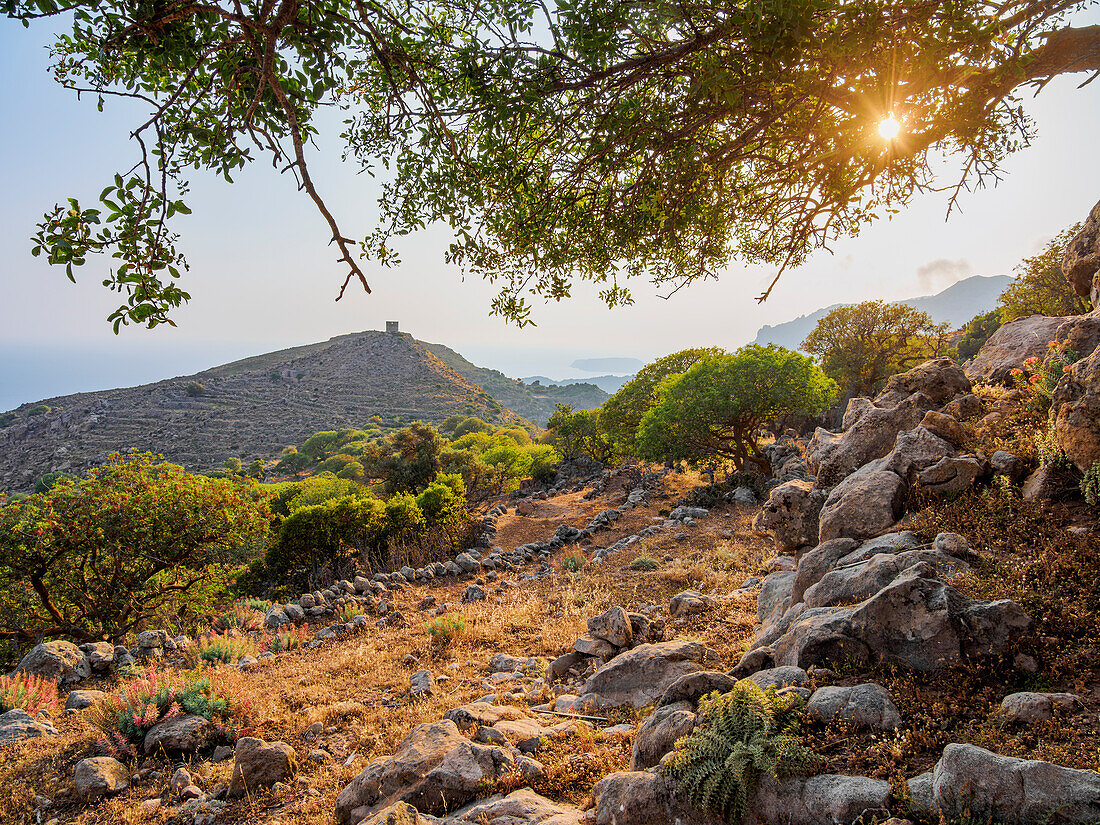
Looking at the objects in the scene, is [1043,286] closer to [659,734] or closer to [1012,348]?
[1012,348]

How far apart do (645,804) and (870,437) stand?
6.15m

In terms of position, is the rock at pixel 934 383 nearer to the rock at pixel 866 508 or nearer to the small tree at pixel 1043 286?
the rock at pixel 866 508

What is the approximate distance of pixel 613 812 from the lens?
307cm

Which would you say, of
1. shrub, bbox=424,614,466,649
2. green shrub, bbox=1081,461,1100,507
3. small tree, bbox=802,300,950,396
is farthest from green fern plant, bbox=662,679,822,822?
small tree, bbox=802,300,950,396

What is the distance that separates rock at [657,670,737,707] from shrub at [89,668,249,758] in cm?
509

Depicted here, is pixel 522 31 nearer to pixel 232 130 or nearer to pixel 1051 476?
pixel 232 130

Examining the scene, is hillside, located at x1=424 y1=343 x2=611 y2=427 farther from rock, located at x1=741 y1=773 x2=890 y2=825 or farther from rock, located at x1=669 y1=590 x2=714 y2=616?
rock, located at x1=741 y1=773 x2=890 y2=825

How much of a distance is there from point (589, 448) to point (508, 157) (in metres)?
34.2

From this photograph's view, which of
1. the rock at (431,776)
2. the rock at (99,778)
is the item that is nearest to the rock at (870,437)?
the rock at (431,776)

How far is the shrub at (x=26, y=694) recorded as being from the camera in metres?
6.65

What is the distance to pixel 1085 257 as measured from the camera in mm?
6637

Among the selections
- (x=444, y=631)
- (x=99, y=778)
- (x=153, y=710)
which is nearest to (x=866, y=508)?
(x=444, y=631)

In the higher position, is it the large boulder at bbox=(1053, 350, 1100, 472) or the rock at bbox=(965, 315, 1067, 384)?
the rock at bbox=(965, 315, 1067, 384)

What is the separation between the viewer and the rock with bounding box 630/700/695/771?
3.43m
